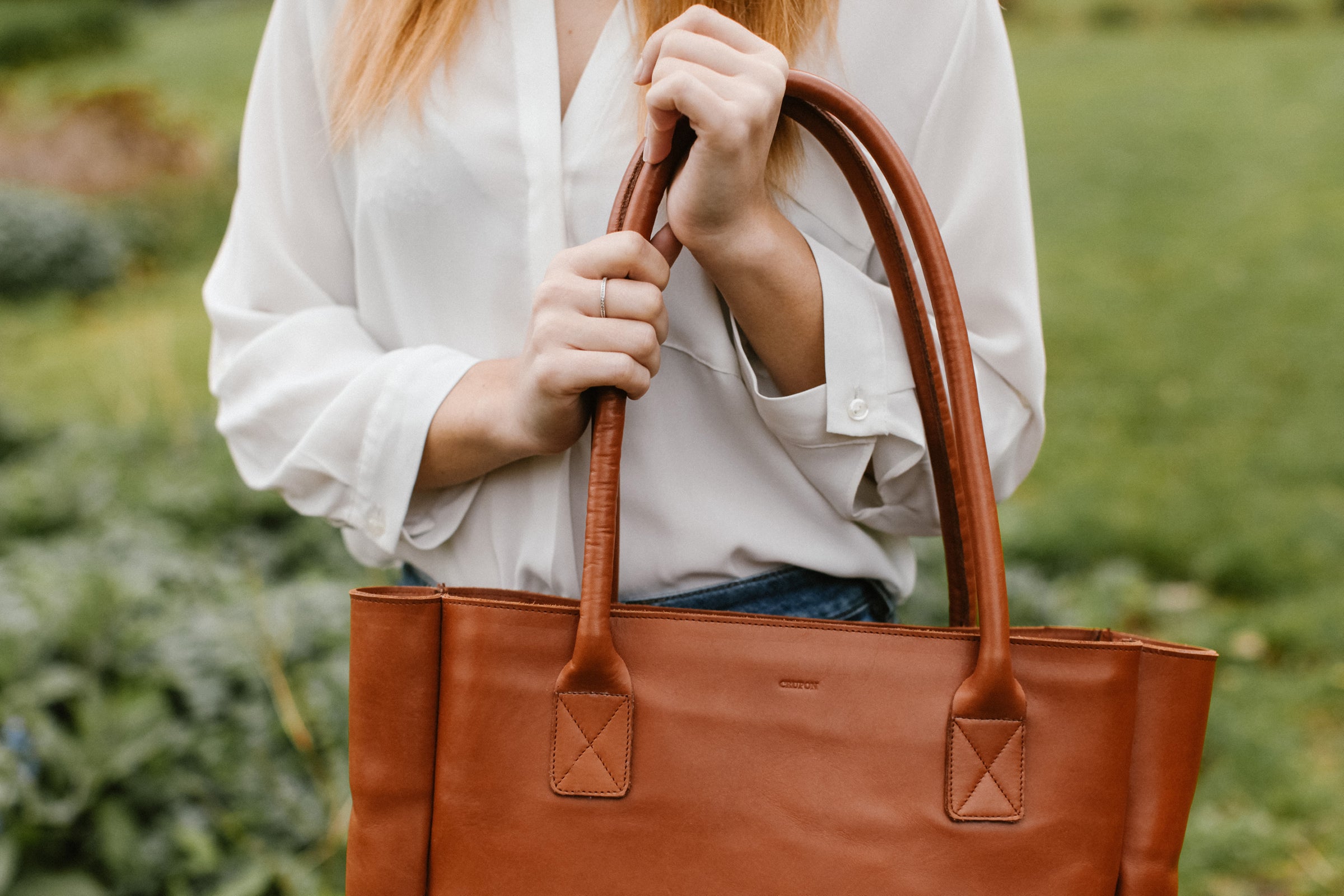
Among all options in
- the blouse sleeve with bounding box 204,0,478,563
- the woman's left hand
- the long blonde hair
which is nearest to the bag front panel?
the blouse sleeve with bounding box 204,0,478,563

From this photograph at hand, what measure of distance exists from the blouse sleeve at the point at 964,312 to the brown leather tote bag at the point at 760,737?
154 mm

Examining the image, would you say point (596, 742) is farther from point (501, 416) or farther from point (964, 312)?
point (964, 312)

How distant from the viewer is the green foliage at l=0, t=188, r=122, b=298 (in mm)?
9039

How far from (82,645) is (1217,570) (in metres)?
4.12

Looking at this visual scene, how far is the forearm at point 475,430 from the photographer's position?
1.21m

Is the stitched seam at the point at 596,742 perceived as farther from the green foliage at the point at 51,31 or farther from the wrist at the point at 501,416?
the green foliage at the point at 51,31

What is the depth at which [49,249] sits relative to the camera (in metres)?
9.16

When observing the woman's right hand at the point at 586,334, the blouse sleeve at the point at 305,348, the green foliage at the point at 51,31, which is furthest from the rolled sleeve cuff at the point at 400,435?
the green foliage at the point at 51,31

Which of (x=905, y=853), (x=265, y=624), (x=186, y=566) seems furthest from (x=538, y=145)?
(x=186, y=566)

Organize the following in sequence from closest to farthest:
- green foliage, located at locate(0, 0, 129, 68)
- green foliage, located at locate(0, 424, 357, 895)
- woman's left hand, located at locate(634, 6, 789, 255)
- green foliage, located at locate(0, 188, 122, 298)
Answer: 1. woman's left hand, located at locate(634, 6, 789, 255)
2. green foliage, located at locate(0, 424, 357, 895)
3. green foliage, located at locate(0, 188, 122, 298)
4. green foliage, located at locate(0, 0, 129, 68)

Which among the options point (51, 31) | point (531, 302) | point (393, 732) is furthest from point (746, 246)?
point (51, 31)

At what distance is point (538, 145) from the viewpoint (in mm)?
1203

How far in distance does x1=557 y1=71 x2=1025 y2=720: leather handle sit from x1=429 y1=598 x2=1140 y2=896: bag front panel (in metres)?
0.03

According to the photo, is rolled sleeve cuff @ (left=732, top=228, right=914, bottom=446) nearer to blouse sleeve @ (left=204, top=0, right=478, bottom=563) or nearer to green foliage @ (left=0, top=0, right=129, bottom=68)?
blouse sleeve @ (left=204, top=0, right=478, bottom=563)
